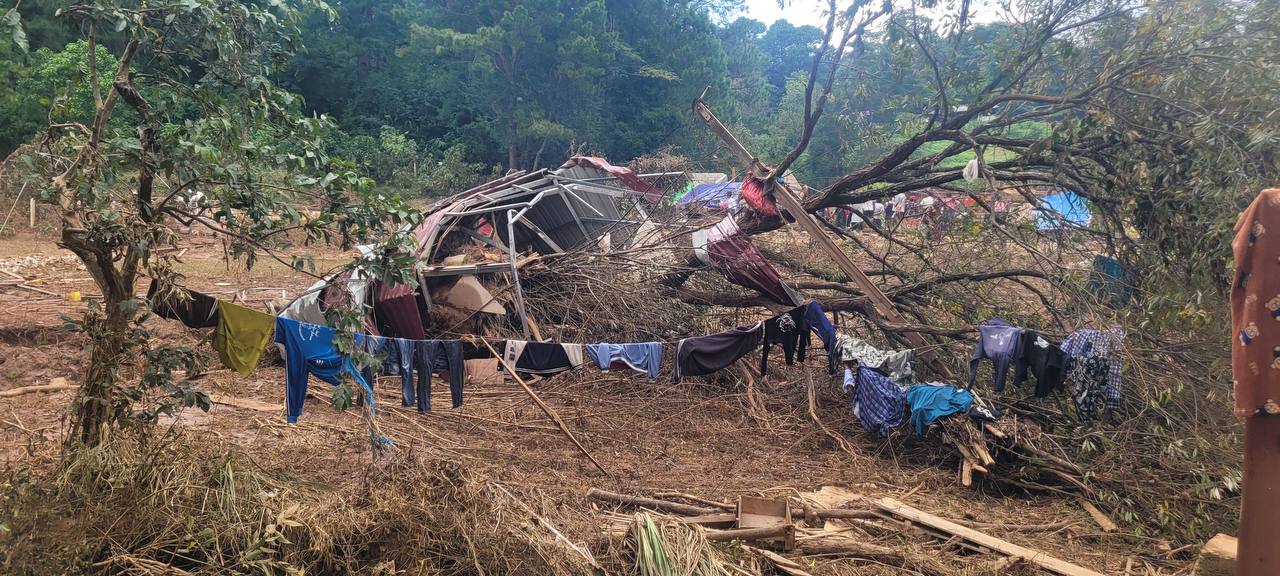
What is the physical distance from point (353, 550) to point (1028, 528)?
202 inches

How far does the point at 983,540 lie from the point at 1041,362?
6.10 ft

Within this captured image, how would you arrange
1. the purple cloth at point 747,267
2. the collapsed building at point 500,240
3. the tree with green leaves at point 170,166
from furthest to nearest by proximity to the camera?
1. the purple cloth at point 747,267
2. the collapsed building at point 500,240
3. the tree with green leaves at point 170,166

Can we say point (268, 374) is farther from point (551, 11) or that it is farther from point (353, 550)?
point (551, 11)

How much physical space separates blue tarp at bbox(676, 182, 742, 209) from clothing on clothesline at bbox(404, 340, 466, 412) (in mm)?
4066

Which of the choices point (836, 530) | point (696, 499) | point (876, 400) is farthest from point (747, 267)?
point (836, 530)

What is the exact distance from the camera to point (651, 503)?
618 centimetres

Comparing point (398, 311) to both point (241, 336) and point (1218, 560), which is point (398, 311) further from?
point (1218, 560)

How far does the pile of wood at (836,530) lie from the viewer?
540 cm

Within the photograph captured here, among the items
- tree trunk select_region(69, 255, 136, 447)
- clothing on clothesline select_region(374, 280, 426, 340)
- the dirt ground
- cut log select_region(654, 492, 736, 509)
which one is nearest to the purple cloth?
the dirt ground

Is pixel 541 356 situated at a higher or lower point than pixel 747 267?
lower

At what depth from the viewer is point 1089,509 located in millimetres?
6527

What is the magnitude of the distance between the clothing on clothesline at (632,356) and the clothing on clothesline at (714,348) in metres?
0.33

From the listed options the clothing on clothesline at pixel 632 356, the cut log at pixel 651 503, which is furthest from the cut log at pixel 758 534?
the clothing on clothesline at pixel 632 356

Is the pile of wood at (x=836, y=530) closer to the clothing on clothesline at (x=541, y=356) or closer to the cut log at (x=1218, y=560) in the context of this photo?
the clothing on clothesline at (x=541, y=356)
